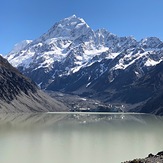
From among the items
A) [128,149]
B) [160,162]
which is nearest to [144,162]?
[160,162]

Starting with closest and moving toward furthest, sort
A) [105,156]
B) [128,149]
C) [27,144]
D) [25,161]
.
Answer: [25,161]
[105,156]
[128,149]
[27,144]

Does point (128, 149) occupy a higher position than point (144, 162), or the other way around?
point (128, 149)

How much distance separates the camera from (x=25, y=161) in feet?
194

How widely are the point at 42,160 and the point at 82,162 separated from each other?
6042mm

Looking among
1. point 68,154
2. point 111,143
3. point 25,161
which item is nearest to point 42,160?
point 25,161

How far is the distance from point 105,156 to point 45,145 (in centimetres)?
1781

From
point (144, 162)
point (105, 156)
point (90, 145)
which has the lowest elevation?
point (144, 162)

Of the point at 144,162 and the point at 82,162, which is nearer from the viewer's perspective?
the point at 144,162

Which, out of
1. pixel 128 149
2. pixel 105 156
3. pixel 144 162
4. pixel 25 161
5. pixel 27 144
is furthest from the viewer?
pixel 27 144

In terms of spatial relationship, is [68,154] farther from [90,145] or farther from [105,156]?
[90,145]

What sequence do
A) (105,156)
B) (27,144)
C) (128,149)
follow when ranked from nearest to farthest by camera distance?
1. (105,156)
2. (128,149)
3. (27,144)

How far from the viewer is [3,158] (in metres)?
61.1

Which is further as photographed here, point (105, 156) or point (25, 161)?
point (105, 156)

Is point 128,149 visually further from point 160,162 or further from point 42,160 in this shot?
point 160,162
